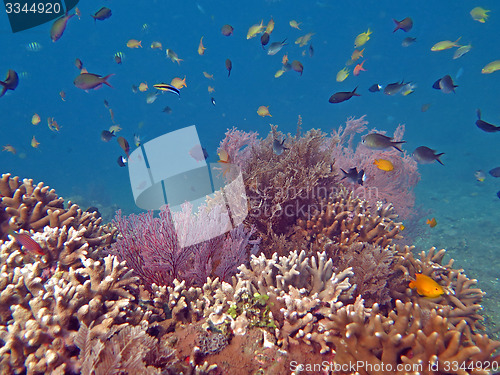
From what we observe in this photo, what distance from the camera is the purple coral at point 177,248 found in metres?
3.01

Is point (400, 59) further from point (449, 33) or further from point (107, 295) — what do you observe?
point (107, 295)

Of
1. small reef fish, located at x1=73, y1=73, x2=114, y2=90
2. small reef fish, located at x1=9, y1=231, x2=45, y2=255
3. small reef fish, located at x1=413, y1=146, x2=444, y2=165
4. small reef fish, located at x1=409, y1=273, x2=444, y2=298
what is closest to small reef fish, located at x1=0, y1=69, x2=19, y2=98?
small reef fish, located at x1=73, y1=73, x2=114, y2=90

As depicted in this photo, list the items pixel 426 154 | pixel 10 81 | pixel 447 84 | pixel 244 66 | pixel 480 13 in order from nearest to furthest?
1. pixel 426 154
2. pixel 10 81
3. pixel 447 84
4. pixel 480 13
5. pixel 244 66

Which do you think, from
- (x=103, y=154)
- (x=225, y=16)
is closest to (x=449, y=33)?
(x=225, y=16)

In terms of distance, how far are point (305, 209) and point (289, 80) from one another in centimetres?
8599

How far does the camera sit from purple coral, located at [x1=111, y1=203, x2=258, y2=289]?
3012mm

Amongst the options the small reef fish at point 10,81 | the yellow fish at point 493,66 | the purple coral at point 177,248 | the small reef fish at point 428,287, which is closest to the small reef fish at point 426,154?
the small reef fish at point 428,287

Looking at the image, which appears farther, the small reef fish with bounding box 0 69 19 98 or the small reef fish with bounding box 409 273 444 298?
the small reef fish with bounding box 0 69 19 98

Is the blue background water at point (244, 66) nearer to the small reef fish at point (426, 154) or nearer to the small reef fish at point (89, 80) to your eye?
the small reef fish at point (89, 80)

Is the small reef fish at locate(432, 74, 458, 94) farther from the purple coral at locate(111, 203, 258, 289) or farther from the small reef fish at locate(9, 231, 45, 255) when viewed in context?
the small reef fish at locate(9, 231, 45, 255)

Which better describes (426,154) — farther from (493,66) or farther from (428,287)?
(493,66)

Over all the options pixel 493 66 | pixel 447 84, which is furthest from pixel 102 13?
pixel 493 66

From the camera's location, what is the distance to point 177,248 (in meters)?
3.02

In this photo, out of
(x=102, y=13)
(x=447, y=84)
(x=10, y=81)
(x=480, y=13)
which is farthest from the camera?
(x=480, y=13)
